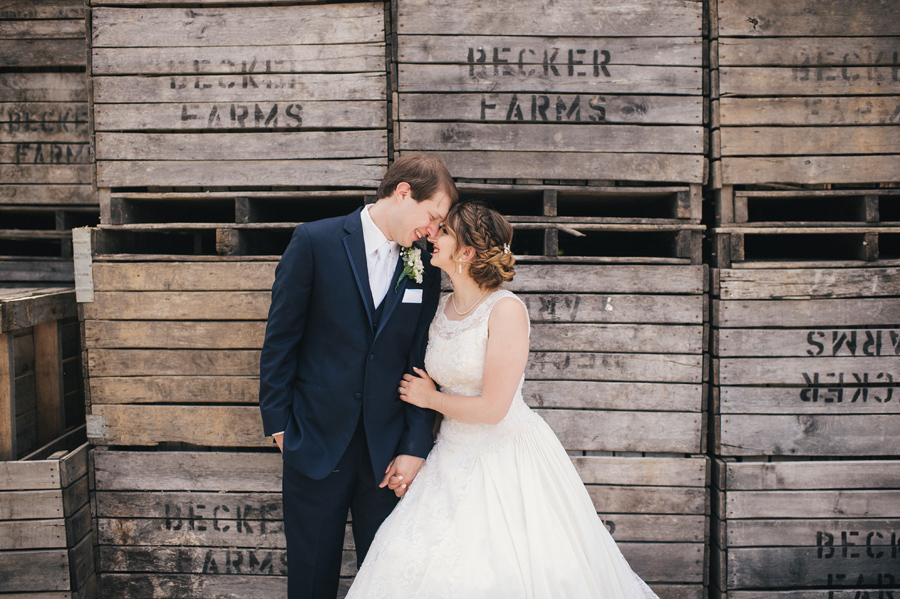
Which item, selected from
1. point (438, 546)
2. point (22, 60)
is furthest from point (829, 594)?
point (22, 60)

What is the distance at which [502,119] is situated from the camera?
287 centimetres

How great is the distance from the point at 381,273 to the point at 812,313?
7.79ft

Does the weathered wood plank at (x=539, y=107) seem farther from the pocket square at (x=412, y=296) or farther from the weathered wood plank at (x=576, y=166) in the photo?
the pocket square at (x=412, y=296)

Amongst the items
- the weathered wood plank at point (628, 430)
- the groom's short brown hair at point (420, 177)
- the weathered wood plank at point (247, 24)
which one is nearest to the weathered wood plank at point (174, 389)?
the groom's short brown hair at point (420, 177)

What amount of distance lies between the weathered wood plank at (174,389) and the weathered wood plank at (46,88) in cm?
186

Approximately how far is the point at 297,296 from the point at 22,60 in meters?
2.89

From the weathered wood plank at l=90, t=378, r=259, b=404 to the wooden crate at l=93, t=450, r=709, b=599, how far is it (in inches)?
12.2

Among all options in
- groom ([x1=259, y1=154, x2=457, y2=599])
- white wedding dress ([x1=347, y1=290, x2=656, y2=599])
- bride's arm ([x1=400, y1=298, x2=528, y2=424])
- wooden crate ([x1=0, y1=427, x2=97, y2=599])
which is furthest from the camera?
wooden crate ([x1=0, y1=427, x2=97, y2=599])

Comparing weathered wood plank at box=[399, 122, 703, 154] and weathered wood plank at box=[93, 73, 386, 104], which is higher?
weathered wood plank at box=[93, 73, 386, 104]

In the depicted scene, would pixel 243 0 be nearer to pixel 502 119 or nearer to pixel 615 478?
pixel 502 119

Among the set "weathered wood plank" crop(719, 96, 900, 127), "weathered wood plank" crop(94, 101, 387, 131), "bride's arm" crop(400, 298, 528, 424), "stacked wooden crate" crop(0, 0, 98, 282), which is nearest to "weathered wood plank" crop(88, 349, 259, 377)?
"stacked wooden crate" crop(0, 0, 98, 282)

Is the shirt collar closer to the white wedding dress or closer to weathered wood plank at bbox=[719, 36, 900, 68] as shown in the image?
the white wedding dress

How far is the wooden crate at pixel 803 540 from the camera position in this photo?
2.90 m

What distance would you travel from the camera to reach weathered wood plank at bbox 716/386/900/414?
2.90 metres
